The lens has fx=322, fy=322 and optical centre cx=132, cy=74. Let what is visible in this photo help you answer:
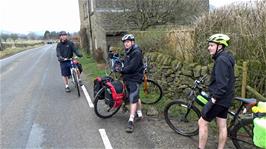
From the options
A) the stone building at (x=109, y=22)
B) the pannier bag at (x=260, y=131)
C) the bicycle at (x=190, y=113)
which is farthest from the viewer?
the stone building at (x=109, y=22)

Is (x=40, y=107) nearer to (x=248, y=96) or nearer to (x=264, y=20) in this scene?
(x=248, y=96)

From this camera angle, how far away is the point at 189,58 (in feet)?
28.8

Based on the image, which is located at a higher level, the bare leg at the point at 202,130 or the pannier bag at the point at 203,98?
the pannier bag at the point at 203,98

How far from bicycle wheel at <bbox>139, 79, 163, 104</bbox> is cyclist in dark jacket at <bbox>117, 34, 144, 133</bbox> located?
1717 millimetres

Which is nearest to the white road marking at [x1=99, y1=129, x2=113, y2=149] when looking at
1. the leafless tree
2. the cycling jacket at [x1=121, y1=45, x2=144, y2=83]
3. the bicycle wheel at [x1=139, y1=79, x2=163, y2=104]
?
the cycling jacket at [x1=121, y1=45, x2=144, y2=83]

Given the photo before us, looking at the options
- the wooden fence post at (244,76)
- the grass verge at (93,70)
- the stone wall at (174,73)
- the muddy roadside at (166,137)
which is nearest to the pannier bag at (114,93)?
the muddy roadside at (166,137)

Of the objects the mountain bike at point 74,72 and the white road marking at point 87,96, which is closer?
the white road marking at point 87,96

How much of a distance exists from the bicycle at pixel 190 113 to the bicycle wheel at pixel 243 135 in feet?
0.06

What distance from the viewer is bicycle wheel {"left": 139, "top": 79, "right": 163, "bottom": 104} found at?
855 cm

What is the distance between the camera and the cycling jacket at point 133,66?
6.54 metres

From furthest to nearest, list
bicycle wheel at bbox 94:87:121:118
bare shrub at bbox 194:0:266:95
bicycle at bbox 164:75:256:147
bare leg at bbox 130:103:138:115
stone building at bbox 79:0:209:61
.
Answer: stone building at bbox 79:0:209:61, bicycle wheel at bbox 94:87:121:118, bare shrub at bbox 194:0:266:95, bare leg at bbox 130:103:138:115, bicycle at bbox 164:75:256:147

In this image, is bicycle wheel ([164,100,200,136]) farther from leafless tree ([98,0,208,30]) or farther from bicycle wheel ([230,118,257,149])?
leafless tree ([98,0,208,30])

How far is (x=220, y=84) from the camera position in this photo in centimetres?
446

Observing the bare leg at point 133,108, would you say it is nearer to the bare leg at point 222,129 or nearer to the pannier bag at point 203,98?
the pannier bag at point 203,98
